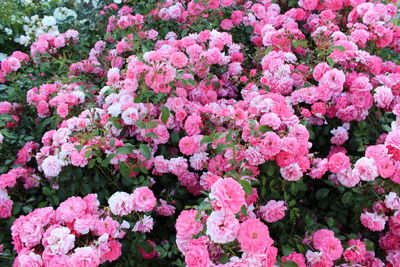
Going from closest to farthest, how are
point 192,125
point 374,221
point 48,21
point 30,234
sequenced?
point 30,234 → point 374,221 → point 192,125 → point 48,21

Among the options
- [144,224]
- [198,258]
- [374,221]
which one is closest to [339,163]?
[374,221]

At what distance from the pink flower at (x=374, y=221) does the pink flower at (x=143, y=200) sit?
1029mm

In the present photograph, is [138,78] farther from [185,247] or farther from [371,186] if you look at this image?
[371,186]

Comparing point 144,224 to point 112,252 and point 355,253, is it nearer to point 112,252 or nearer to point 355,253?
point 112,252

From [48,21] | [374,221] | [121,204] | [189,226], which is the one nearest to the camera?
[189,226]

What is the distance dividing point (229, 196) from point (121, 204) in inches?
22.3

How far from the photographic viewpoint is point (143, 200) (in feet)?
5.15

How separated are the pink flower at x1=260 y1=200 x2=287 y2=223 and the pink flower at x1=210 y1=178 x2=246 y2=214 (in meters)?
0.49

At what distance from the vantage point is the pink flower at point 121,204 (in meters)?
1.53

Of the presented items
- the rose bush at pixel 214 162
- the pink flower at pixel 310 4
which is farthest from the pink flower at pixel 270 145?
the pink flower at pixel 310 4

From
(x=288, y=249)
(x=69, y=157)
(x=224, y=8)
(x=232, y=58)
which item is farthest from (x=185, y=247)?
(x=224, y=8)

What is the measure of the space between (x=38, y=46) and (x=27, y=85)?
431mm

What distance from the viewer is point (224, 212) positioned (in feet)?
3.96

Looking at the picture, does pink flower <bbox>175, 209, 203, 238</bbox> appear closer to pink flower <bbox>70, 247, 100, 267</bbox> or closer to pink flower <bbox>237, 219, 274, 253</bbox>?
pink flower <bbox>237, 219, 274, 253</bbox>
